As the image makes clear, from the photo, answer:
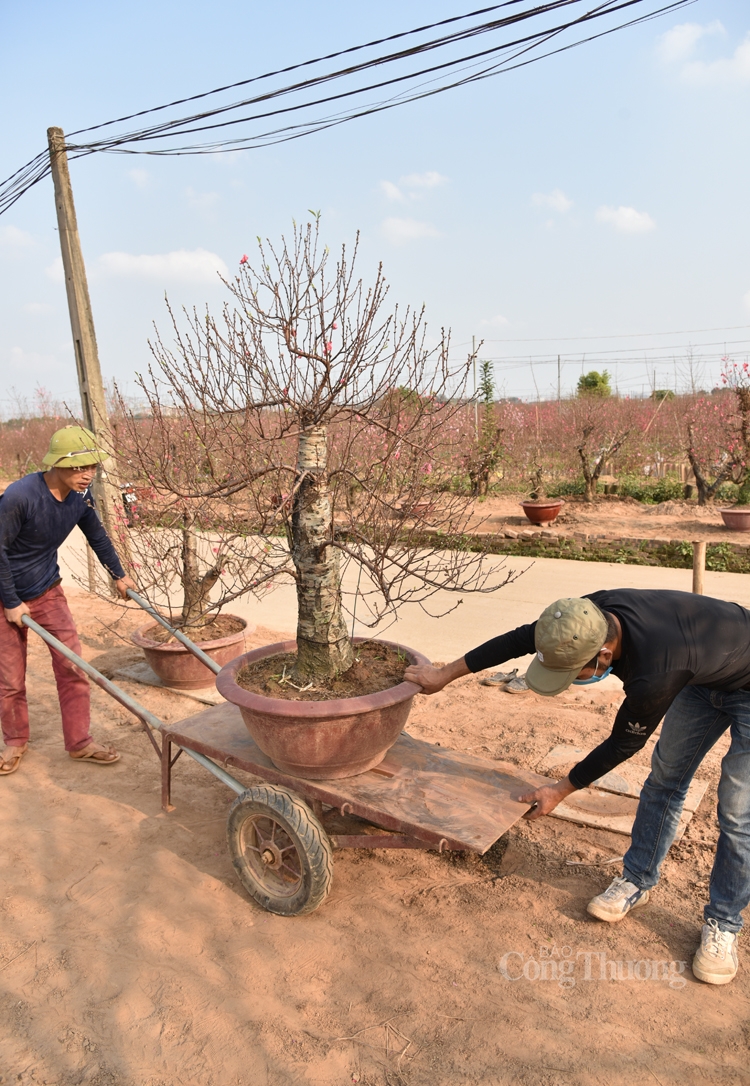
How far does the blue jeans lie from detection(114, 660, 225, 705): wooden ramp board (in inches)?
114

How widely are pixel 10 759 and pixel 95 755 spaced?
460 millimetres

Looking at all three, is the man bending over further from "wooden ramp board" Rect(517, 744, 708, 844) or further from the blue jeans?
"wooden ramp board" Rect(517, 744, 708, 844)

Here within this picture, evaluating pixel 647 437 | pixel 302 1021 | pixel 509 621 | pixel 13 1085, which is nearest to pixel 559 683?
pixel 302 1021

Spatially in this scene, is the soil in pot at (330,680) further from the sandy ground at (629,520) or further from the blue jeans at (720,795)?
the sandy ground at (629,520)

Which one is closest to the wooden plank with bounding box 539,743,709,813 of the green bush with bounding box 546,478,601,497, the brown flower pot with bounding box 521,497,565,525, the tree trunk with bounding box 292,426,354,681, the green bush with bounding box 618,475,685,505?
the tree trunk with bounding box 292,426,354,681

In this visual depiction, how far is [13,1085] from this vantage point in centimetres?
205

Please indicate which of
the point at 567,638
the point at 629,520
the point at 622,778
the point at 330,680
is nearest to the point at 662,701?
the point at 567,638

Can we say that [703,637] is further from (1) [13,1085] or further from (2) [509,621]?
(2) [509,621]

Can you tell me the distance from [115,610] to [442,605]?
136 inches

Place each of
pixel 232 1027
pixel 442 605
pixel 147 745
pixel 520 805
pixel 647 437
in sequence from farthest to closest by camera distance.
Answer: pixel 647 437 < pixel 442 605 < pixel 147 745 < pixel 520 805 < pixel 232 1027

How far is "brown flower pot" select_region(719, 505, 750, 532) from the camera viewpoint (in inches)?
373

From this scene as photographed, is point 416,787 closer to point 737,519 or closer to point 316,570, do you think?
point 316,570

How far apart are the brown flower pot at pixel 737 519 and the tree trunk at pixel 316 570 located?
8144 mm

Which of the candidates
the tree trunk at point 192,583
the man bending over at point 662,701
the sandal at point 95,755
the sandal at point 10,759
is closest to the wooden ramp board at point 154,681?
the tree trunk at point 192,583
